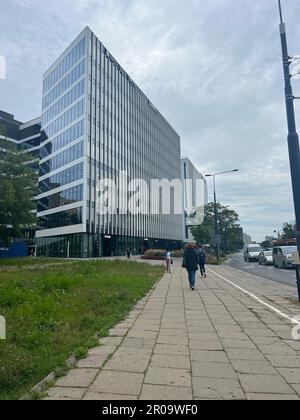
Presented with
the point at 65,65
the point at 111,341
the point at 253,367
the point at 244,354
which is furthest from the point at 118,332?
the point at 65,65

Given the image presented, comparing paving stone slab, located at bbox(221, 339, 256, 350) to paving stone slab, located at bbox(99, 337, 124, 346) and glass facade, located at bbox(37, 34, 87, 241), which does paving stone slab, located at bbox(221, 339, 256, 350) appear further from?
glass facade, located at bbox(37, 34, 87, 241)

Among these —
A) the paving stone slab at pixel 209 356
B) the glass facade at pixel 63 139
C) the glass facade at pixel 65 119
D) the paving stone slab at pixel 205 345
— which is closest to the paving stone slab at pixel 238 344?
the paving stone slab at pixel 205 345

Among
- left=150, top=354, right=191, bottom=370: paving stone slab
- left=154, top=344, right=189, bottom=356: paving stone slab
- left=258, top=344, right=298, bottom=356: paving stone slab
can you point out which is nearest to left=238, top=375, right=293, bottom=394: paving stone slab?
left=150, top=354, right=191, bottom=370: paving stone slab

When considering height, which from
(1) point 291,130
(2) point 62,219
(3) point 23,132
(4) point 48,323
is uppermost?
(3) point 23,132

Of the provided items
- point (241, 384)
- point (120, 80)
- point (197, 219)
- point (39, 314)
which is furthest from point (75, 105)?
point (241, 384)

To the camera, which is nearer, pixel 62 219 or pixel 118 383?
pixel 118 383

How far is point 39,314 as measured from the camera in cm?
691

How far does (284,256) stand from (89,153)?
1254 inches

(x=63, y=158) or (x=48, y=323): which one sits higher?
(x=63, y=158)

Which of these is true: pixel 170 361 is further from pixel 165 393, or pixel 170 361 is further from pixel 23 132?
pixel 23 132

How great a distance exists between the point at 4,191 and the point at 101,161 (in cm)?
2541

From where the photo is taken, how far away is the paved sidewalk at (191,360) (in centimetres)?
368

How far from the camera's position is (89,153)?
50094 mm

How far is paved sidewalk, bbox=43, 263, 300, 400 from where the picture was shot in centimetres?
368
